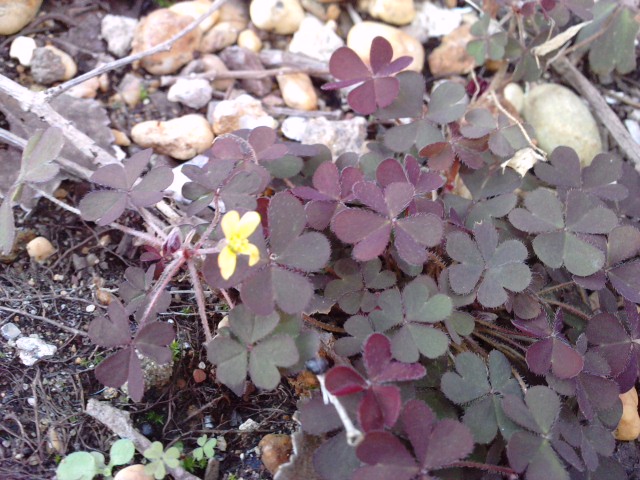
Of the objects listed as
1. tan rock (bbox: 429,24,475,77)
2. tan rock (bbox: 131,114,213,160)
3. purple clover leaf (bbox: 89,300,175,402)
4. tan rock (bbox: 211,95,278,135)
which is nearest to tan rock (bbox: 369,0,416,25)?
tan rock (bbox: 429,24,475,77)

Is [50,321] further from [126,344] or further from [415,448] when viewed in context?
[415,448]

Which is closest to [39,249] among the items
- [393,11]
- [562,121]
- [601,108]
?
[393,11]

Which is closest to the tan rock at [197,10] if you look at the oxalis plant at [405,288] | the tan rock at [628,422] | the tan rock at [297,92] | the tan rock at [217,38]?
the tan rock at [217,38]

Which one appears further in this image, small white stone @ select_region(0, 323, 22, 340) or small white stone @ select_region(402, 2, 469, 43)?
small white stone @ select_region(402, 2, 469, 43)

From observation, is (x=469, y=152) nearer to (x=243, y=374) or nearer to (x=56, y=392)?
(x=243, y=374)

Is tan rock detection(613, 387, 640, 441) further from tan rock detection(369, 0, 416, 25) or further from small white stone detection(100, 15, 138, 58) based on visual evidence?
small white stone detection(100, 15, 138, 58)

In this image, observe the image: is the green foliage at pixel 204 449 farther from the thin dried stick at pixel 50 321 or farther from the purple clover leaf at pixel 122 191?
the purple clover leaf at pixel 122 191
